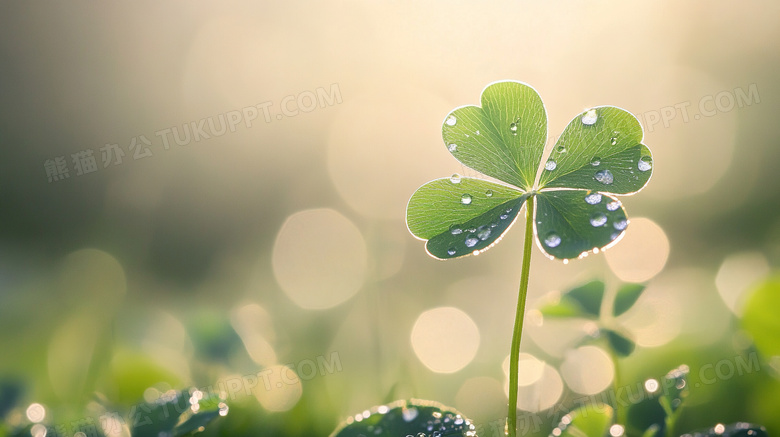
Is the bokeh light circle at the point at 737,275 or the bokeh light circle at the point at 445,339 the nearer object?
the bokeh light circle at the point at 737,275

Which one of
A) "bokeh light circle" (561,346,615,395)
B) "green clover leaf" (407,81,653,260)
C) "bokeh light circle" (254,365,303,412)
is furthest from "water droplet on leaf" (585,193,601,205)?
"bokeh light circle" (254,365,303,412)

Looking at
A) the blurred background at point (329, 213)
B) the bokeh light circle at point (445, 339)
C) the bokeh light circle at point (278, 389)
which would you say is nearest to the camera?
the bokeh light circle at point (278, 389)

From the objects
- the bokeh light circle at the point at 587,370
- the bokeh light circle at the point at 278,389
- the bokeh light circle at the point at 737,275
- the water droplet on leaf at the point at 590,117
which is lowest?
the bokeh light circle at the point at 587,370

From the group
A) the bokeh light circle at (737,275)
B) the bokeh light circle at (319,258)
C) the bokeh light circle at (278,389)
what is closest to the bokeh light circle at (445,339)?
the bokeh light circle at (319,258)

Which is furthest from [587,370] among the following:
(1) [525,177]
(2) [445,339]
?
(1) [525,177]

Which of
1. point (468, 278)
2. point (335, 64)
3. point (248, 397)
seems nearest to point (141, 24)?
point (335, 64)

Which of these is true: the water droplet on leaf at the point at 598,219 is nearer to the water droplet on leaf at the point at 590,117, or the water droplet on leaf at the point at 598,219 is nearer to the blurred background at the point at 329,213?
the water droplet on leaf at the point at 590,117

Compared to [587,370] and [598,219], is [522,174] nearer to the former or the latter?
[598,219]

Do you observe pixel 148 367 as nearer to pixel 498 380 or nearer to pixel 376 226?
pixel 498 380
